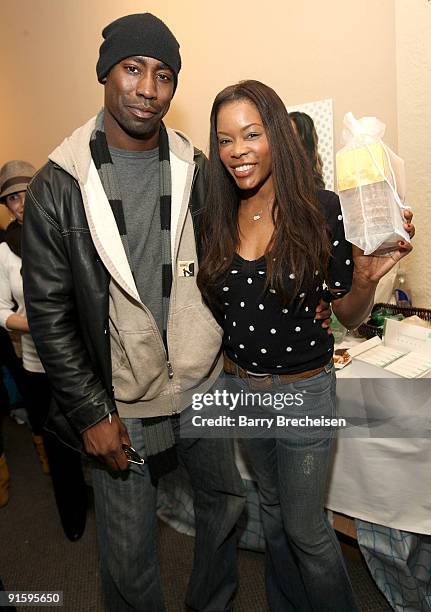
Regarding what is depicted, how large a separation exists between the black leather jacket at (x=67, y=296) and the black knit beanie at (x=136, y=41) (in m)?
0.30

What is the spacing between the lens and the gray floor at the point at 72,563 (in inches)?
65.9

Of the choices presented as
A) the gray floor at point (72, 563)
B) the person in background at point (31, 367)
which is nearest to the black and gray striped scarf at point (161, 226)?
the gray floor at point (72, 563)

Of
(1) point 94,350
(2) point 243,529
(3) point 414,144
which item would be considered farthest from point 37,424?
(3) point 414,144

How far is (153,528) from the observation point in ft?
4.24

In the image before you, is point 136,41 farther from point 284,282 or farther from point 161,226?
point 284,282

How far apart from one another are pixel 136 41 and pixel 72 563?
1951mm

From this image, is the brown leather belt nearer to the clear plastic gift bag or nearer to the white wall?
the clear plastic gift bag

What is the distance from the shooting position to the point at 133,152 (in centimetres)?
116

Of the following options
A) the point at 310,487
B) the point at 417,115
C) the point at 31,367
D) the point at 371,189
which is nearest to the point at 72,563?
the point at 31,367

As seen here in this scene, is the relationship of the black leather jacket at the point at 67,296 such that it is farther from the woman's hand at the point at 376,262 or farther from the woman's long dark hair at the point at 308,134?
the woman's long dark hair at the point at 308,134

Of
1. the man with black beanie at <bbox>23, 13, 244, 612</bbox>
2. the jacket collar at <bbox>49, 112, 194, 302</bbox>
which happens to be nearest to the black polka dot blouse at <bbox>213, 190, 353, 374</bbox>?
the man with black beanie at <bbox>23, 13, 244, 612</bbox>

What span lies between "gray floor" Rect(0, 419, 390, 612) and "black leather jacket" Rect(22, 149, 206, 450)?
1.01 meters

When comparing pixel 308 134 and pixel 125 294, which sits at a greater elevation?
pixel 308 134

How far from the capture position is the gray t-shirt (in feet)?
3.77
